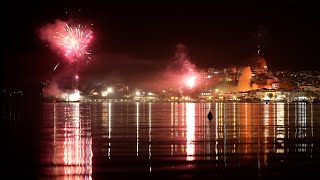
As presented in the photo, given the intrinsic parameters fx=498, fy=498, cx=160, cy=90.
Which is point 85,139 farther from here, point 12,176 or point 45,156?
point 12,176

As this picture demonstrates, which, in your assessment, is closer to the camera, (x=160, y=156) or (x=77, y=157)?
(x=77, y=157)

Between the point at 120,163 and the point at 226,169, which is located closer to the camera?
the point at 226,169

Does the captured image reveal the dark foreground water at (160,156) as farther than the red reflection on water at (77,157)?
Yes

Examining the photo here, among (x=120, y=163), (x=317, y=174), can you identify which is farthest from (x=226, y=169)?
(x=120, y=163)

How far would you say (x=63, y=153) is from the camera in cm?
2234

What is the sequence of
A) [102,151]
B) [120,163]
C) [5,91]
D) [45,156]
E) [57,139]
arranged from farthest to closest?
1. [5,91]
2. [57,139]
3. [102,151]
4. [45,156]
5. [120,163]

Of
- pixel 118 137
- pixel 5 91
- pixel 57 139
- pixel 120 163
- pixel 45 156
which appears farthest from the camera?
pixel 5 91

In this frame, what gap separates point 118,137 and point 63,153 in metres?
9.15

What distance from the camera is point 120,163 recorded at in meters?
19.5

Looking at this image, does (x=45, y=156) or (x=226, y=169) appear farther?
(x=45, y=156)

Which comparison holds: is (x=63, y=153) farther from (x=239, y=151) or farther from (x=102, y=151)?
(x=239, y=151)

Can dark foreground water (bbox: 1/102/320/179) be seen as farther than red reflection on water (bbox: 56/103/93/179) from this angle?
Yes

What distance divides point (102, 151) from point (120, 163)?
13.2 ft

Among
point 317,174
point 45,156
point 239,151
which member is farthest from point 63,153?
point 317,174
